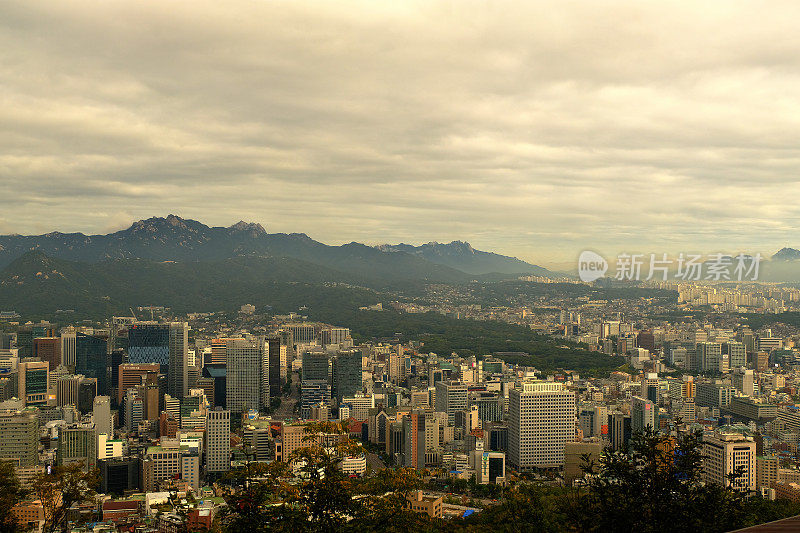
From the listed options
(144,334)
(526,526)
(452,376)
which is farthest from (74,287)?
(526,526)

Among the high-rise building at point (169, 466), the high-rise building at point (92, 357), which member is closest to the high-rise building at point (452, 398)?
the high-rise building at point (169, 466)

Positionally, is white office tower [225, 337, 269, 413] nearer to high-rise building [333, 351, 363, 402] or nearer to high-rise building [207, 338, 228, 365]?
high-rise building [333, 351, 363, 402]

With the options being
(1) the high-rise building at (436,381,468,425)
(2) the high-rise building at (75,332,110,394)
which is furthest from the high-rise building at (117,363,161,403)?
(1) the high-rise building at (436,381,468,425)

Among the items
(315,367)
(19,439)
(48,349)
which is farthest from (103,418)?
(48,349)

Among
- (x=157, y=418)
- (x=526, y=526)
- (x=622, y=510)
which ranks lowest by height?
(x=157, y=418)

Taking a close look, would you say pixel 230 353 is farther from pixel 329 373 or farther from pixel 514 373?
pixel 514 373

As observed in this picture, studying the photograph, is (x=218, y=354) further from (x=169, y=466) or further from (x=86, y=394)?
(x=169, y=466)
